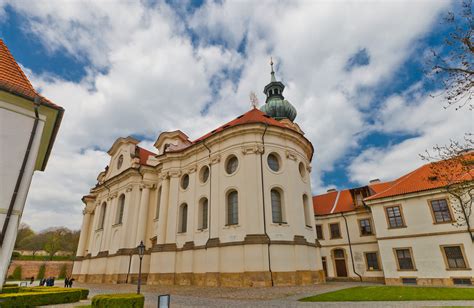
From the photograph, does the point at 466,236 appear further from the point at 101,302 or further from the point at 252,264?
the point at 101,302

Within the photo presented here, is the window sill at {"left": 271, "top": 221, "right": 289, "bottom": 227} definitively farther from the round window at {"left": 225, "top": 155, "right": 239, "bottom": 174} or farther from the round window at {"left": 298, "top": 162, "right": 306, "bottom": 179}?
the round window at {"left": 298, "top": 162, "right": 306, "bottom": 179}

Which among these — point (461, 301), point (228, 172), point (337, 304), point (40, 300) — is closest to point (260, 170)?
point (228, 172)

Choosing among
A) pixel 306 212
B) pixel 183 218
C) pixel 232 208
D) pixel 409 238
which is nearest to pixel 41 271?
pixel 183 218

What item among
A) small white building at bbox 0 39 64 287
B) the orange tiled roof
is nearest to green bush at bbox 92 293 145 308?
small white building at bbox 0 39 64 287

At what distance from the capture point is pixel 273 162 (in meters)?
20.5

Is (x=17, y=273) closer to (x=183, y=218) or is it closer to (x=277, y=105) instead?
(x=183, y=218)

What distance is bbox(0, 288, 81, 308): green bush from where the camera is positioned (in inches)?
343

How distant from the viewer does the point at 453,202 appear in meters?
19.6

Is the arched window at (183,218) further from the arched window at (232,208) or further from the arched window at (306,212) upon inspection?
the arched window at (306,212)

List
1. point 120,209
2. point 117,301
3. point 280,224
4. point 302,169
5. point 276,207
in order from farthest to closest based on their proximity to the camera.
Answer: point 120,209, point 302,169, point 276,207, point 280,224, point 117,301

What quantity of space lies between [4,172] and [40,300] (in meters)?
6.12

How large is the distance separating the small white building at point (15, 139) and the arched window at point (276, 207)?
14349 millimetres

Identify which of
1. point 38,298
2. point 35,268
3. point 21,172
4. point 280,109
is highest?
point 280,109

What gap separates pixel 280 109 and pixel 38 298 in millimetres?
28518
